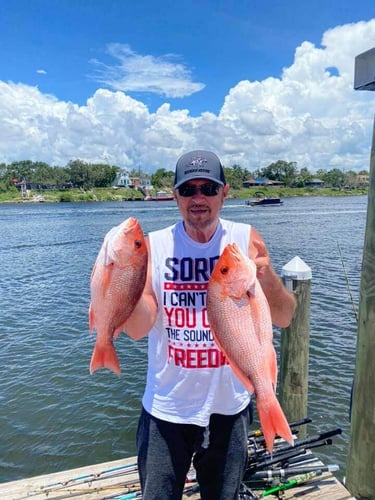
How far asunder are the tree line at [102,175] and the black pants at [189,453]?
104094 millimetres

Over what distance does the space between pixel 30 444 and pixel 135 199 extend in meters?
98.0

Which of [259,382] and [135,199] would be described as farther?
[135,199]

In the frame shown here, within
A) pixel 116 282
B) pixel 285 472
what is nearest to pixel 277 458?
pixel 285 472

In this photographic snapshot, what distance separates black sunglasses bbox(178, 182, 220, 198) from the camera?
7.61 ft

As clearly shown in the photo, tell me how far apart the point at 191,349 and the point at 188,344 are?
33 mm

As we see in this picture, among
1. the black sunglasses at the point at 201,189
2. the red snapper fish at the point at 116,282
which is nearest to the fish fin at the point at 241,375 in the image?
the red snapper fish at the point at 116,282

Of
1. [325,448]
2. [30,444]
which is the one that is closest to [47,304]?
[30,444]

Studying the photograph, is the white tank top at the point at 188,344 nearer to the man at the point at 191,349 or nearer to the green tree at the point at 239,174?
the man at the point at 191,349

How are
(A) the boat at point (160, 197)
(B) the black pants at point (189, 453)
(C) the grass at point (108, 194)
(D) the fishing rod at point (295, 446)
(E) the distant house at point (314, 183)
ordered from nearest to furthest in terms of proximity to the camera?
(B) the black pants at point (189, 453)
(D) the fishing rod at point (295, 446)
(C) the grass at point (108, 194)
(A) the boat at point (160, 197)
(E) the distant house at point (314, 183)

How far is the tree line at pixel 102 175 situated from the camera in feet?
384

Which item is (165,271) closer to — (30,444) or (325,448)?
(325,448)

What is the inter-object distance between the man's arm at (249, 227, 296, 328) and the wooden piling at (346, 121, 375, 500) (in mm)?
844

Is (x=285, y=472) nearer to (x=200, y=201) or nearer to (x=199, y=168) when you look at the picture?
(x=200, y=201)

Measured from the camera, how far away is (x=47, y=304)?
13844 millimetres
